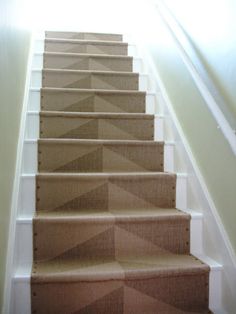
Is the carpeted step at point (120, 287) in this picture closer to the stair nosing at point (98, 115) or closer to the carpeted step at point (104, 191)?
the carpeted step at point (104, 191)

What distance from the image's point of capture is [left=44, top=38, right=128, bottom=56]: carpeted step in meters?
3.04

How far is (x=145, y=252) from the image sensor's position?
1.62 metres

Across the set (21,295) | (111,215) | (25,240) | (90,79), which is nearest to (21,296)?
(21,295)

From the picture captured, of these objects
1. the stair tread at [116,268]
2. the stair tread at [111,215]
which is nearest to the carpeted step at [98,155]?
the stair tread at [111,215]

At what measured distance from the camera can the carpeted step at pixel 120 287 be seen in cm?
138

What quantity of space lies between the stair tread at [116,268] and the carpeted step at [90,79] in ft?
4.64

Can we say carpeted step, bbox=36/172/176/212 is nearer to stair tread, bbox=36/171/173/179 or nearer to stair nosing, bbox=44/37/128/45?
stair tread, bbox=36/171/173/179

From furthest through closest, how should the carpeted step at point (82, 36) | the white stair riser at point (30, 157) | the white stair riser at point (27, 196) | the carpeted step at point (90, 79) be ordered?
the carpeted step at point (82, 36) → the carpeted step at point (90, 79) → the white stair riser at point (30, 157) → the white stair riser at point (27, 196)

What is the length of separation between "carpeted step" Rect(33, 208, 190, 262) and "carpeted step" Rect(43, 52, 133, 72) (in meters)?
1.50

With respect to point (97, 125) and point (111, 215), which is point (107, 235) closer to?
point (111, 215)

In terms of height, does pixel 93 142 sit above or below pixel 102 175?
above

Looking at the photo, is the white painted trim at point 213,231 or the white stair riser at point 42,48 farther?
the white stair riser at point 42,48

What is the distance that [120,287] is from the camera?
141cm

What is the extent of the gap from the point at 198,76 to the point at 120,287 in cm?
96
